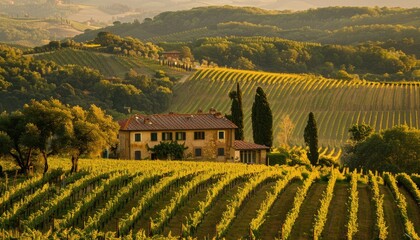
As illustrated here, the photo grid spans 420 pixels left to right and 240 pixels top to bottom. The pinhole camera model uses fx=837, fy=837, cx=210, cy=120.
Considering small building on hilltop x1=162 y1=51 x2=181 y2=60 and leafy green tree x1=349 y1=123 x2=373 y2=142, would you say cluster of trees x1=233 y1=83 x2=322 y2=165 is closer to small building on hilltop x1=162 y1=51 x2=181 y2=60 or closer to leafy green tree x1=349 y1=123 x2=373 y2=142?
leafy green tree x1=349 y1=123 x2=373 y2=142

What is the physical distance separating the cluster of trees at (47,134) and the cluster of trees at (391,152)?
26.3m

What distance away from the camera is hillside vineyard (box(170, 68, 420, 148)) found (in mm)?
104250

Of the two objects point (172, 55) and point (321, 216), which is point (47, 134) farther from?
point (172, 55)

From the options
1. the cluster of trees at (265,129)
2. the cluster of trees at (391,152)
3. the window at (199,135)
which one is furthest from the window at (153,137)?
the cluster of trees at (391,152)

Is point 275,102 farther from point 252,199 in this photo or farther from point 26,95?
point 252,199

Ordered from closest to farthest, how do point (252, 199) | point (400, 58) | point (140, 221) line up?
point (140, 221) → point (252, 199) → point (400, 58)

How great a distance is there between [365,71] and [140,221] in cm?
14965

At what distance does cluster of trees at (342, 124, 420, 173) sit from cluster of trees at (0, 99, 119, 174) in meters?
26.3

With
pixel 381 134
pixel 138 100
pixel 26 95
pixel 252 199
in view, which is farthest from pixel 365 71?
pixel 252 199

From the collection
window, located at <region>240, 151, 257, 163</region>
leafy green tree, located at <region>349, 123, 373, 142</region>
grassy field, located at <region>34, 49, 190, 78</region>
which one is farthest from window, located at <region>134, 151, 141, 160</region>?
grassy field, located at <region>34, 49, 190, 78</region>

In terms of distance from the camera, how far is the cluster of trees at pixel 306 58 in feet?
585

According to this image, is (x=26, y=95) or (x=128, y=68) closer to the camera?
(x=26, y=95)

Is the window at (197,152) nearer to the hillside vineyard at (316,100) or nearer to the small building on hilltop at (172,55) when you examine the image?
the hillside vineyard at (316,100)

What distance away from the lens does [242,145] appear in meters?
68.5
